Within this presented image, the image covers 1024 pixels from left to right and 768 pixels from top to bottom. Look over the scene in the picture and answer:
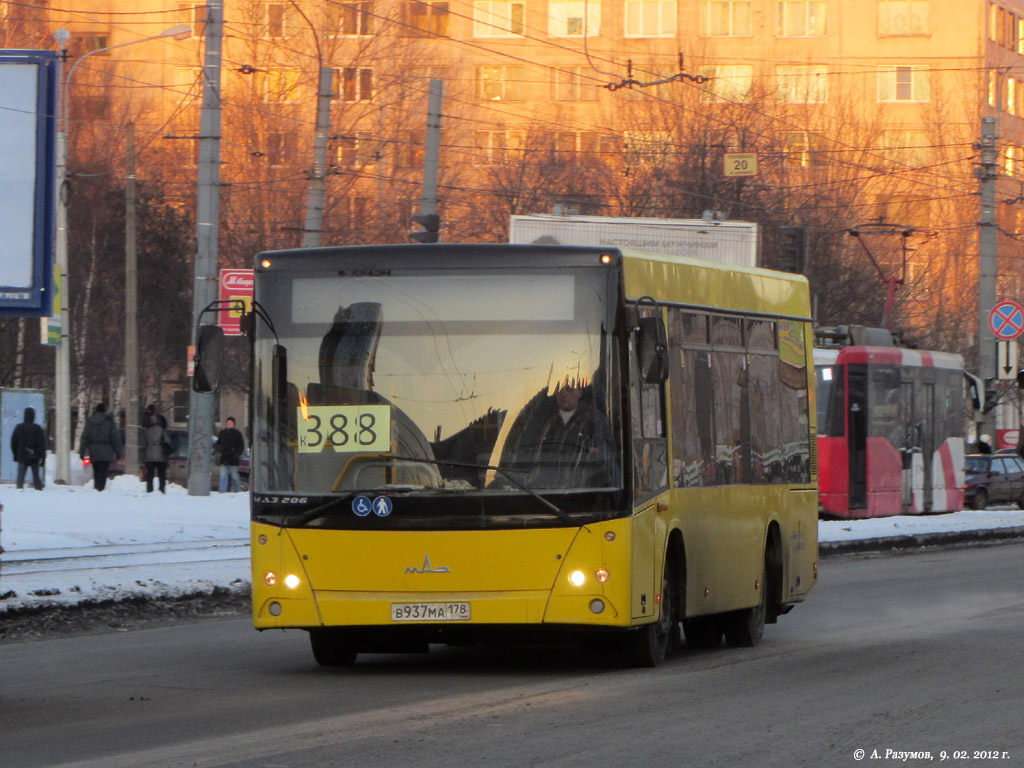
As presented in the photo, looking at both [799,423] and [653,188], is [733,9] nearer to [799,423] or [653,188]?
[653,188]

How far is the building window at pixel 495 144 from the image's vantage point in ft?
194

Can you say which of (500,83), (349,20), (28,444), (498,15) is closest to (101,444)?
(28,444)

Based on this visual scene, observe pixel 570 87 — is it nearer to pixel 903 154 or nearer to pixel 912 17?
pixel 912 17

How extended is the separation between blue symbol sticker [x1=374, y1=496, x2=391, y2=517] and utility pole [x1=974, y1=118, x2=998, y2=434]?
2538cm

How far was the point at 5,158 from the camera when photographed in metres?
15.3

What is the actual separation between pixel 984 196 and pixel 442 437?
2768cm

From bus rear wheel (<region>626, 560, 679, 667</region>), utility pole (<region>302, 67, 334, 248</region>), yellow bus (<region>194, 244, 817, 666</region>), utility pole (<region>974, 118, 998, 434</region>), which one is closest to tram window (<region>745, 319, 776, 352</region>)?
yellow bus (<region>194, 244, 817, 666</region>)

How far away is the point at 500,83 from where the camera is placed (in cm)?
8019

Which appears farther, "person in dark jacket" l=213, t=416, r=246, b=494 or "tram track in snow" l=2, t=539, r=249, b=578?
"person in dark jacket" l=213, t=416, r=246, b=494

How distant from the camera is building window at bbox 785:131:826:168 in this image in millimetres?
52031

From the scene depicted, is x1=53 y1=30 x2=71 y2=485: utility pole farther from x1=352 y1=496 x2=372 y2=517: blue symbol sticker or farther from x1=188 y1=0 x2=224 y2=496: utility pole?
x1=352 y1=496 x2=372 y2=517: blue symbol sticker

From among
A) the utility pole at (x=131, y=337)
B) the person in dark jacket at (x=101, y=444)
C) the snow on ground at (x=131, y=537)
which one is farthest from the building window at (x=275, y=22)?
the person in dark jacket at (x=101, y=444)

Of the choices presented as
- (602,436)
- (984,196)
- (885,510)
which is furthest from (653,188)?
(602,436)

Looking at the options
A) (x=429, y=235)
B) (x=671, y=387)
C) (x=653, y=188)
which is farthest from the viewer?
(x=653, y=188)
